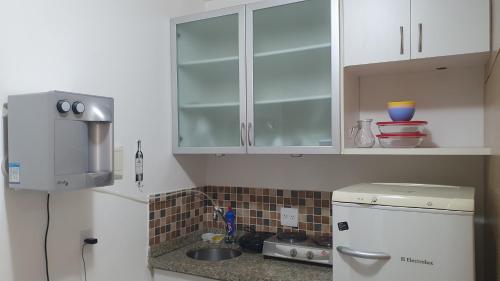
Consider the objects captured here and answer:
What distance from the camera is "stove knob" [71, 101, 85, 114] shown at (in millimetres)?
1388

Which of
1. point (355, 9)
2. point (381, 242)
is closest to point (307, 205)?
point (381, 242)

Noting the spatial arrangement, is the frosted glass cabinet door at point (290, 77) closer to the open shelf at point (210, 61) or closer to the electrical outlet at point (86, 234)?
the open shelf at point (210, 61)

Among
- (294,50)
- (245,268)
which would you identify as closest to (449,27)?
(294,50)

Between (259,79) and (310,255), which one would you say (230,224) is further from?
(259,79)

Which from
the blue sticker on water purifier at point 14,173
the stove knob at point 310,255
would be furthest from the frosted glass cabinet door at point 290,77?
the blue sticker on water purifier at point 14,173

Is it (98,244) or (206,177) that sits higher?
(206,177)

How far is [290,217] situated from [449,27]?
1.32 metres

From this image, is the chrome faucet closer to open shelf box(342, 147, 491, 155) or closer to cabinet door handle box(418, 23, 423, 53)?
open shelf box(342, 147, 491, 155)

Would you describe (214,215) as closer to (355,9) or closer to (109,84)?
(109,84)

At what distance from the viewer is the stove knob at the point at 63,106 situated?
4.38 feet

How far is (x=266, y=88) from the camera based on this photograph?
2.12m

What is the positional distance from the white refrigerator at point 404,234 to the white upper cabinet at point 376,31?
0.62m

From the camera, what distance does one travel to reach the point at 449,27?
5.41 ft

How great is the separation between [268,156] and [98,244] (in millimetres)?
1107
